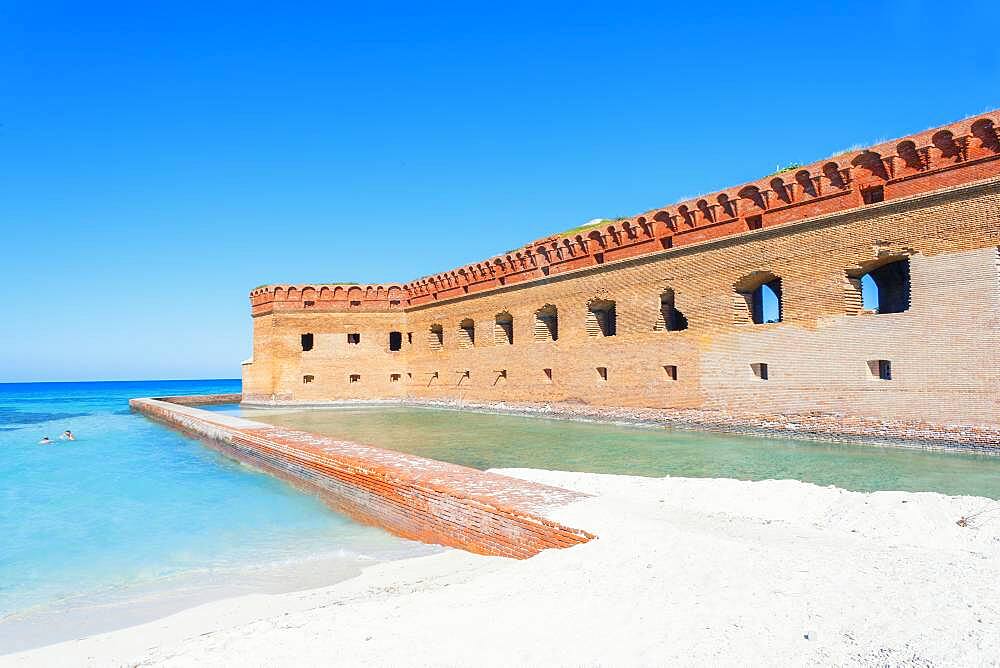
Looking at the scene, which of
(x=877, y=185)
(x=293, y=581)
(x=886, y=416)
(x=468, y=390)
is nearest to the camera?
(x=293, y=581)

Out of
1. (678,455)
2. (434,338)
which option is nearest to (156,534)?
(678,455)

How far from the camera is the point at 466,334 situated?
21578 millimetres

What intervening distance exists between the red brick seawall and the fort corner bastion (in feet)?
24.1

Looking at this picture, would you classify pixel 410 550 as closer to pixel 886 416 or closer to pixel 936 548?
pixel 936 548

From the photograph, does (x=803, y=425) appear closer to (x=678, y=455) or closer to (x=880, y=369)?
(x=880, y=369)

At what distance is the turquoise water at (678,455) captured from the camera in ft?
24.1

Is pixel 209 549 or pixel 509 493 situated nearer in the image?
pixel 509 493

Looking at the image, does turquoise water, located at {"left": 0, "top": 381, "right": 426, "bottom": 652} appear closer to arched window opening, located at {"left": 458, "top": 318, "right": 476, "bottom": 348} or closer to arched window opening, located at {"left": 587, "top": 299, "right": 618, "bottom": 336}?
arched window opening, located at {"left": 587, "top": 299, "right": 618, "bottom": 336}

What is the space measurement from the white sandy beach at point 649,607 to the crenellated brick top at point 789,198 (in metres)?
7.10

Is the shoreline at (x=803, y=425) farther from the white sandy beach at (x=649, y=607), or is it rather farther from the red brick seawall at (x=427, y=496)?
the red brick seawall at (x=427, y=496)

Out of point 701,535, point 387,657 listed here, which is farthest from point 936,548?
point 387,657

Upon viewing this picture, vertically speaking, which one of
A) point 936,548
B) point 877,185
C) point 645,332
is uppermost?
point 877,185

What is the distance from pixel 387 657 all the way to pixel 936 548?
3187 millimetres

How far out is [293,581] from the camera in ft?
14.9
